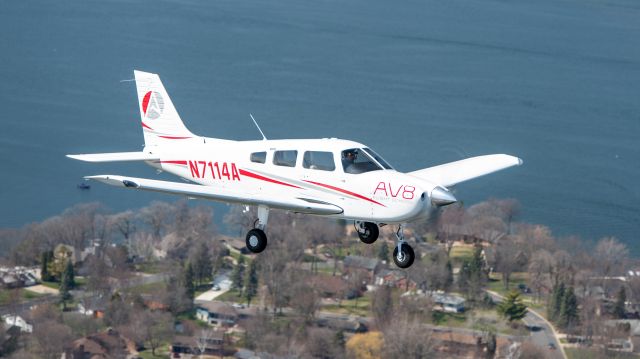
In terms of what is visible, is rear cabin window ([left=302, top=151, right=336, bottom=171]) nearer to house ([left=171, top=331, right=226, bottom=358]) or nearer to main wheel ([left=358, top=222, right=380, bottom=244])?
main wheel ([left=358, top=222, right=380, bottom=244])

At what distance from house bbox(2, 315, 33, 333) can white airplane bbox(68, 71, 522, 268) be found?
6731 cm

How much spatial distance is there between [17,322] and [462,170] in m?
70.7

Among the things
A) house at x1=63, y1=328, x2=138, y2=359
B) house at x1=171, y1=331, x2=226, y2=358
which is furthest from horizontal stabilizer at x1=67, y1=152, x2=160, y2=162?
house at x1=63, y1=328, x2=138, y2=359

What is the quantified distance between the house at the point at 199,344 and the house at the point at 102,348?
3.74 m

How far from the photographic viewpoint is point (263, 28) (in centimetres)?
18125

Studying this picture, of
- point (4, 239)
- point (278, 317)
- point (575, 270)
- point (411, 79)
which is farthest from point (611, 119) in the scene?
point (4, 239)

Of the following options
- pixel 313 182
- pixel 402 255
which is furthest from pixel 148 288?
pixel 402 255

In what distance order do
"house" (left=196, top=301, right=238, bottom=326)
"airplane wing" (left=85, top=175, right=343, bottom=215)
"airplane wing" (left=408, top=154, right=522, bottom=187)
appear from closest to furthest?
"airplane wing" (left=85, top=175, right=343, bottom=215) < "airplane wing" (left=408, top=154, right=522, bottom=187) < "house" (left=196, top=301, right=238, bottom=326)

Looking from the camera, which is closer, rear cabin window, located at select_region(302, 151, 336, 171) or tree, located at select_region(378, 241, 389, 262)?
rear cabin window, located at select_region(302, 151, 336, 171)

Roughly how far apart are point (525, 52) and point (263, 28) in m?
43.1

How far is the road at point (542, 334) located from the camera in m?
85.6

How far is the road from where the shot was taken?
281 ft

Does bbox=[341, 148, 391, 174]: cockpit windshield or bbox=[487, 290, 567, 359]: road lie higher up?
bbox=[341, 148, 391, 174]: cockpit windshield

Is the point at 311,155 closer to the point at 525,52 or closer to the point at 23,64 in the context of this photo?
the point at 23,64
